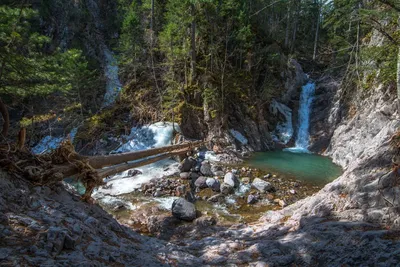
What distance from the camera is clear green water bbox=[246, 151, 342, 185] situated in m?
12.3

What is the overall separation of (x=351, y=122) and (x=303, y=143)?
4.36m

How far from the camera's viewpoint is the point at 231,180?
408 inches

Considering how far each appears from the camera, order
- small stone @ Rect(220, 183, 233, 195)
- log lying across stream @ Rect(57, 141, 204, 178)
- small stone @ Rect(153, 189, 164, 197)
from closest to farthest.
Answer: log lying across stream @ Rect(57, 141, 204, 178) → small stone @ Rect(153, 189, 164, 197) → small stone @ Rect(220, 183, 233, 195)

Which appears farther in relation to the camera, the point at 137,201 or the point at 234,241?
the point at 137,201

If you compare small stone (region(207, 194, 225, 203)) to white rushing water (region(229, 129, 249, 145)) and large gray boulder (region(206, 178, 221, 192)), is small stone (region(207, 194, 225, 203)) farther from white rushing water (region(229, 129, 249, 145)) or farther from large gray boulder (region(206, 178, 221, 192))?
white rushing water (region(229, 129, 249, 145))

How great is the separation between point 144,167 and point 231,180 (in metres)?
Result: 4.39

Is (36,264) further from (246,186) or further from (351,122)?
(351,122)

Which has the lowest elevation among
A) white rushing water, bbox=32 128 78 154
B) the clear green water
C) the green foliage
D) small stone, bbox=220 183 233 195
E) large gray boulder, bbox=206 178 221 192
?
the clear green water

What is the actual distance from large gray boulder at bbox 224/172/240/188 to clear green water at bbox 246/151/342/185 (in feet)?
8.91

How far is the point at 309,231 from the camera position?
4.03 meters

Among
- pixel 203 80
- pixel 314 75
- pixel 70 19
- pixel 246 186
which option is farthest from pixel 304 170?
pixel 70 19

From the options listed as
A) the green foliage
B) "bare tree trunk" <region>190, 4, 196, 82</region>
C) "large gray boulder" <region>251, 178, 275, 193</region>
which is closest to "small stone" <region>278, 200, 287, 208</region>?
"large gray boulder" <region>251, 178, 275, 193</region>

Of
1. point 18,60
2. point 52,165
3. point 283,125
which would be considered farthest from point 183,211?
point 283,125

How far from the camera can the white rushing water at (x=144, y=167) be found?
32.9 ft
